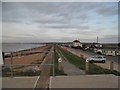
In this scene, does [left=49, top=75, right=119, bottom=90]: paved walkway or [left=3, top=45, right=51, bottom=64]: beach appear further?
[left=3, top=45, right=51, bottom=64]: beach

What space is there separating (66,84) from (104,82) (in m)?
0.76

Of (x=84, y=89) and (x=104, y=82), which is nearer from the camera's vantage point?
(x=84, y=89)

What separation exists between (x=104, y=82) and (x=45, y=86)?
1.15 metres

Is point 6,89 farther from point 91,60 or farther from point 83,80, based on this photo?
point 91,60

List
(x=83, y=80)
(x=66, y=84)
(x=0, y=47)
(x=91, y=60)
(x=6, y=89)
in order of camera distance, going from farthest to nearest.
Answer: (x=91, y=60)
(x=83, y=80)
(x=66, y=84)
(x=6, y=89)
(x=0, y=47)

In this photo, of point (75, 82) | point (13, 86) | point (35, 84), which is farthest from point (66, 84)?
point (13, 86)

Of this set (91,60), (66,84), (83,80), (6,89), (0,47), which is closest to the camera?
(0,47)

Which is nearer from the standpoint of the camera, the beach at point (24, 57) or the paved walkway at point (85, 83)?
the paved walkway at point (85, 83)

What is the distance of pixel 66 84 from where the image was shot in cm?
495

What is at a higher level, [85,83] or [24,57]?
[85,83]

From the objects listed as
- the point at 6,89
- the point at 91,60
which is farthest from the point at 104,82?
the point at 91,60

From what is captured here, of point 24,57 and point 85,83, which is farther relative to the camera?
point 24,57

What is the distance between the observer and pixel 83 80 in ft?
17.6

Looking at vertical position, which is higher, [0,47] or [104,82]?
[0,47]
